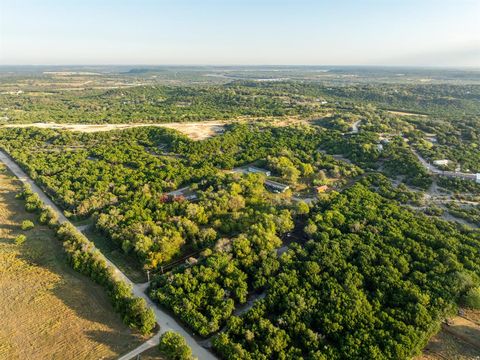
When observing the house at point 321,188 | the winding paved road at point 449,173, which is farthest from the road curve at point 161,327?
the winding paved road at point 449,173

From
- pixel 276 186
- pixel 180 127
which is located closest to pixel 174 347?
pixel 276 186

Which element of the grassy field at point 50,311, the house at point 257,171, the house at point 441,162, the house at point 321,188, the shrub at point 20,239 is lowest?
the grassy field at point 50,311

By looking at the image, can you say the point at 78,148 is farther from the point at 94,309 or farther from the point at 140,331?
the point at 140,331

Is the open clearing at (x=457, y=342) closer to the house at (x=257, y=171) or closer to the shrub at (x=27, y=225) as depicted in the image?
the house at (x=257, y=171)

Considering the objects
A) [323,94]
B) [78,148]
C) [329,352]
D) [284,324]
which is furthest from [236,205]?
[323,94]

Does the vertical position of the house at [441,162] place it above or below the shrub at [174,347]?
above

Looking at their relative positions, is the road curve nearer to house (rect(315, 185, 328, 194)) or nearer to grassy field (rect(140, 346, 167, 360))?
grassy field (rect(140, 346, 167, 360))

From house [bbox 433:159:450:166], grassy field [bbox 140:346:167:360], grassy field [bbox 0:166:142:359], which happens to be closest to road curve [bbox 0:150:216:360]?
grassy field [bbox 140:346:167:360]
